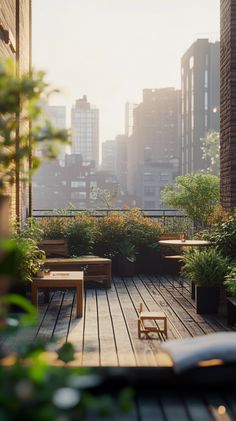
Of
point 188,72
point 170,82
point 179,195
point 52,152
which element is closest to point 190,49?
point 188,72

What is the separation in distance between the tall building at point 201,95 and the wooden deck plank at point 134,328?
74.0 m

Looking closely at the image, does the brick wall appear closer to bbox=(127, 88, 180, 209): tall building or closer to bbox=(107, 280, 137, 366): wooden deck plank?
bbox=(107, 280, 137, 366): wooden deck plank

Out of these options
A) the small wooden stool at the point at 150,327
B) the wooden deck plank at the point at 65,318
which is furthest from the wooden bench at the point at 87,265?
the small wooden stool at the point at 150,327

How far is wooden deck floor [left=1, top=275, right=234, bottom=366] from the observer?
5.51 m

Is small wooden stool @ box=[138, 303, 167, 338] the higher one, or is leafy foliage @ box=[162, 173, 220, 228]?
leafy foliage @ box=[162, 173, 220, 228]

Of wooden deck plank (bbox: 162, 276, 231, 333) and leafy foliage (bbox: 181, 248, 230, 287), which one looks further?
leafy foliage (bbox: 181, 248, 230, 287)

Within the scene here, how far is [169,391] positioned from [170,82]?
126685 millimetres

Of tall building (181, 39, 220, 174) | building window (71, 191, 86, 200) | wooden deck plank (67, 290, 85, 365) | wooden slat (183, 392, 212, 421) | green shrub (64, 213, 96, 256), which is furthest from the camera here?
building window (71, 191, 86, 200)

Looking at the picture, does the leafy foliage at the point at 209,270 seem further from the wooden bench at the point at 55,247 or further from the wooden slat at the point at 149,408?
the wooden bench at the point at 55,247

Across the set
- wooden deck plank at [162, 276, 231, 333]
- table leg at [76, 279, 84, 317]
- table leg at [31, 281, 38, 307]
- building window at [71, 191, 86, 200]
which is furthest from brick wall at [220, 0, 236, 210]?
building window at [71, 191, 86, 200]

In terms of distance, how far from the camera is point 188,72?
90000mm

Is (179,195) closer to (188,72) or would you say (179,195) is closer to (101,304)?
(101,304)

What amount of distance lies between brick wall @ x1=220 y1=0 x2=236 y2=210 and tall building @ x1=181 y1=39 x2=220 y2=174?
73.2m

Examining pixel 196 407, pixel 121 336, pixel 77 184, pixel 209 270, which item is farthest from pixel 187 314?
pixel 77 184
